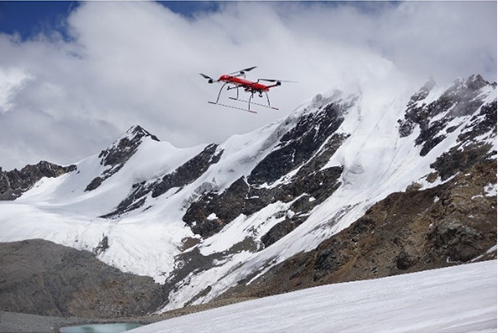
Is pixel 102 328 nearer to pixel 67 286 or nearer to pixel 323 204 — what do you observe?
pixel 67 286

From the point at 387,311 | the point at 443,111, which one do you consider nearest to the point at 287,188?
the point at 443,111

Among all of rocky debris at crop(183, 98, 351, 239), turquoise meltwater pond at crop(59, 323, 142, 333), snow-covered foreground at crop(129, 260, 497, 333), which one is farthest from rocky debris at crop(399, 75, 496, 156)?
snow-covered foreground at crop(129, 260, 497, 333)

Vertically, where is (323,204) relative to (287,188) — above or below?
below

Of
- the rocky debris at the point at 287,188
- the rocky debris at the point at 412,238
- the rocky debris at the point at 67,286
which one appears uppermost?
the rocky debris at the point at 287,188

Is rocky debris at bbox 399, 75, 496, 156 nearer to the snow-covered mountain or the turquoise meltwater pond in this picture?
the snow-covered mountain

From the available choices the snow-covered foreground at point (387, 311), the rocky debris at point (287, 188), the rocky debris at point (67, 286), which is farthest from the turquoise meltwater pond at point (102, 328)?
the rocky debris at point (287, 188)

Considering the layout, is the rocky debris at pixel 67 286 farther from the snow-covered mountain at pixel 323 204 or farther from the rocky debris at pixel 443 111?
the rocky debris at pixel 443 111
